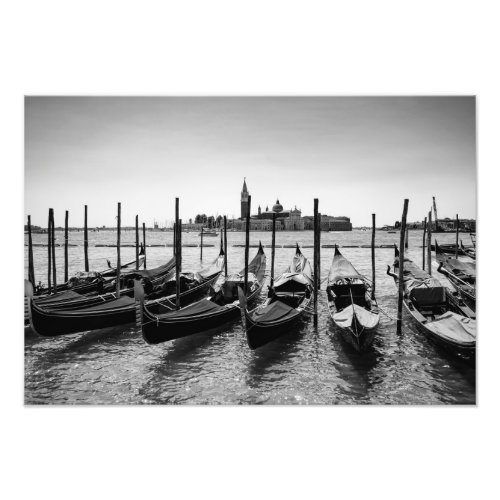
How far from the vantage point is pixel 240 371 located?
13.6 ft

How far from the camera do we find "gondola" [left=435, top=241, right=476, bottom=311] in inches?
266

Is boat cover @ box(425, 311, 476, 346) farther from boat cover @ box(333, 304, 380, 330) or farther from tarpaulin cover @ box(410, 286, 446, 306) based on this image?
tarpaulin cover @ box(410, 286, 446, 306)

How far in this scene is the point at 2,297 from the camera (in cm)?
333

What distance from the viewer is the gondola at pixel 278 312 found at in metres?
4.43

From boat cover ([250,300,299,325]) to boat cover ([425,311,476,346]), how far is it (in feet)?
6.02

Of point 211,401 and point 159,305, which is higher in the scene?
Result: point 159,305

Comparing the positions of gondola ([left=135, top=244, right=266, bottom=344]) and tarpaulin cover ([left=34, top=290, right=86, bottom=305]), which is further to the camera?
tarpaulin cover ([left=34, top=290, right=86, bottom=305])

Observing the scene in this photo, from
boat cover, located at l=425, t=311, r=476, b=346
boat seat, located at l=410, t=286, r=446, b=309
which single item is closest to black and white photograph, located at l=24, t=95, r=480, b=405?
boat cover, located at l=425, t=311, r=476, b=346

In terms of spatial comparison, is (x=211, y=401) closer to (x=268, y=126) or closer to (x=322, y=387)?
(x=322, y=387)

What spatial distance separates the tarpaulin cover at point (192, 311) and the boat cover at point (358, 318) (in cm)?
191

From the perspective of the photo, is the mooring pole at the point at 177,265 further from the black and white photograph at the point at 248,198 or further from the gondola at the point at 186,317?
the black and white photograph at the point at 248,198
